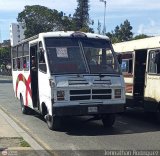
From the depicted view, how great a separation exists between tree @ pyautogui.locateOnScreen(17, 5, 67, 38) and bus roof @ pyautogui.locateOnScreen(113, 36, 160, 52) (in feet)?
237

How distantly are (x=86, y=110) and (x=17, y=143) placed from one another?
2630 mm

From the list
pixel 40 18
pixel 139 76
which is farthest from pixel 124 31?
pixel 139 76

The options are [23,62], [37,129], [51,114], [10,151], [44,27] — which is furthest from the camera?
[44,27]

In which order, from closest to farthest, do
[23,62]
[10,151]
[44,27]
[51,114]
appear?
[10,151]
[51,114]
[23,62]
[44,27]

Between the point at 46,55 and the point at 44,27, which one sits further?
the point at 44,27

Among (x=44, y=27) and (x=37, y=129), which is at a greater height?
(x=44, y=27)

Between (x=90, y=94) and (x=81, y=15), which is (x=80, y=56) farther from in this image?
(x=81, y=15)

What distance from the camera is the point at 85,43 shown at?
1390 cm

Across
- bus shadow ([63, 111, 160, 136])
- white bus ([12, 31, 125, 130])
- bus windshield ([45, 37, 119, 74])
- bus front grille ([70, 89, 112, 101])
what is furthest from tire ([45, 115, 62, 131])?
bus windshield ([45, 37, 119, 74])

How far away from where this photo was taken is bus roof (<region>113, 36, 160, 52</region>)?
47.9 ft

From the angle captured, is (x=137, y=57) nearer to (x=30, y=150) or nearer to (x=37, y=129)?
(x=37, y=129)

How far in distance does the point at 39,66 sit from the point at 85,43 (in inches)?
59.8

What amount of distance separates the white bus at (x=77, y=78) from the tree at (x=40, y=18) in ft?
248

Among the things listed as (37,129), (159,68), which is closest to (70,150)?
(37,129)
